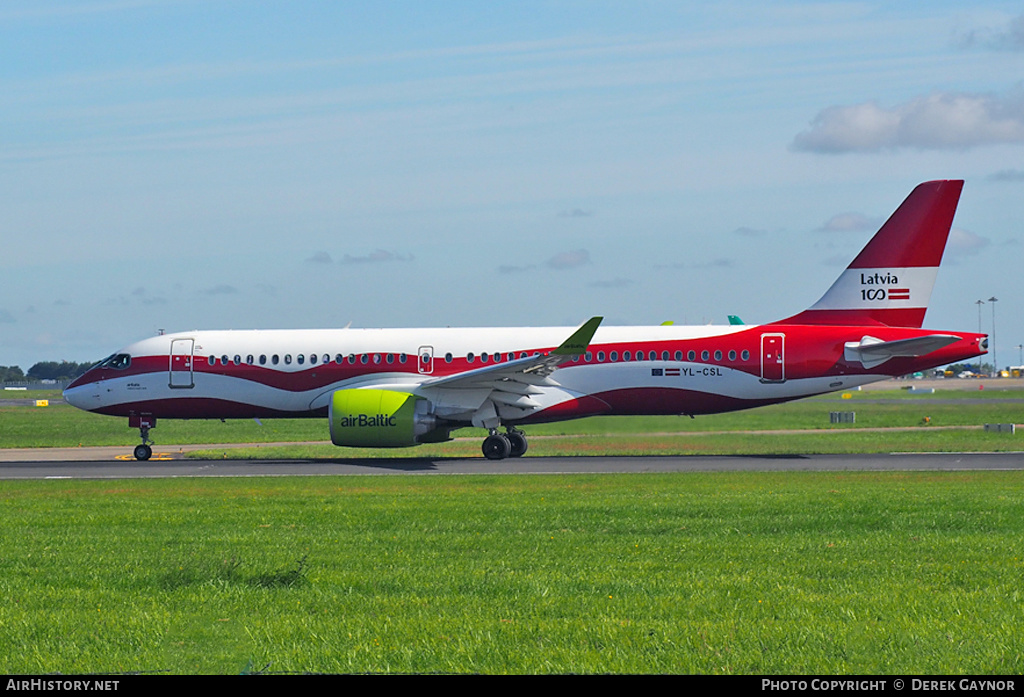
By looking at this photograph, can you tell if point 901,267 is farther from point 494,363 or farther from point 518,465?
point 518,465

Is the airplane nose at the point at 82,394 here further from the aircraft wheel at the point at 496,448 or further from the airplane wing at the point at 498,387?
the aircraft wheel at the point at 496,448

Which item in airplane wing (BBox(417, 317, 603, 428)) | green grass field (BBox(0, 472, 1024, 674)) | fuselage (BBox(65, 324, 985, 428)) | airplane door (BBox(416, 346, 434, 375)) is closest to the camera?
green grass field (BBox(0, 472, 1024, 674))

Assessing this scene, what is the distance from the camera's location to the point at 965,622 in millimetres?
8883

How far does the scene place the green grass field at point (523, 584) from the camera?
8117 mm

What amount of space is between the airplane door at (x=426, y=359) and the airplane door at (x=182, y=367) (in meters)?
7.12

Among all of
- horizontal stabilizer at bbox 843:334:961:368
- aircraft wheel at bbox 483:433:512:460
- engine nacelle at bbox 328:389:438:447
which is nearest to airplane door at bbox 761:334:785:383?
horizontal stabilizer at bbox 843:334:961:368

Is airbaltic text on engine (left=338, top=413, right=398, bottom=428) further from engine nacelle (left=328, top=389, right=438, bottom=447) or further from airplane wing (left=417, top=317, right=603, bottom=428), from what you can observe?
airplane wing (left=417, top=317, right=603, bottom=428)

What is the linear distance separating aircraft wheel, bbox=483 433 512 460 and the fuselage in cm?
88

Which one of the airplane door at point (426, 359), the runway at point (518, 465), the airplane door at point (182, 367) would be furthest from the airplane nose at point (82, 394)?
the airplane door at point (426, 359)

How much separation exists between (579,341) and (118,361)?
49.9 feet

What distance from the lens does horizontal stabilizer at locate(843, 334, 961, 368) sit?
100 ft

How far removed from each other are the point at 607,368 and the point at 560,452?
4404mm

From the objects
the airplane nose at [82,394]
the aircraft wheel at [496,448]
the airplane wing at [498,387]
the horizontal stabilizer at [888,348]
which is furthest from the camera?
the airplane nose at [82,394]
